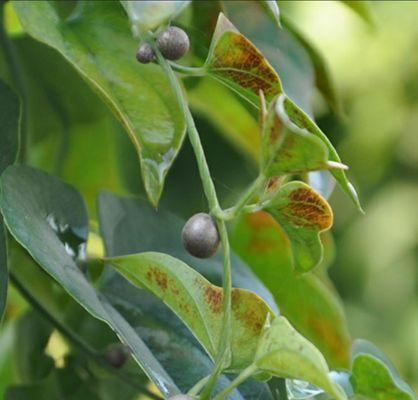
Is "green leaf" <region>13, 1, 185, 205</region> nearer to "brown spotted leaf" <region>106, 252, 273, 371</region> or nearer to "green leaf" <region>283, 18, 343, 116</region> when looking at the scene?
"brown spotted leaf" <region>106, 252, 273, 371</region>

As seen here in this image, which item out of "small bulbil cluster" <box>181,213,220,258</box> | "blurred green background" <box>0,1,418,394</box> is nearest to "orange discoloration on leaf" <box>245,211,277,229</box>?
"small bulbil cluster" <box>181,213,220,258</box>

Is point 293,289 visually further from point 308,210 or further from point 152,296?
point 308,210

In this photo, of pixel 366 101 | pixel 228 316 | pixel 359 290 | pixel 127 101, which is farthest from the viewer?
pixel 359 290

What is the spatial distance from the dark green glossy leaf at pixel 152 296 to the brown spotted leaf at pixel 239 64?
0.15 m

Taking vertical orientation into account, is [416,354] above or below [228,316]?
below

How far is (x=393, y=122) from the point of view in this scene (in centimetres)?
157

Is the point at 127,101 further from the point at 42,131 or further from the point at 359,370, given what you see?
the point at 42,131

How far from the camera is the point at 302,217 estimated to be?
0.46 meters

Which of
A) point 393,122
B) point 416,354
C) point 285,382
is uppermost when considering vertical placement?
point 285,382

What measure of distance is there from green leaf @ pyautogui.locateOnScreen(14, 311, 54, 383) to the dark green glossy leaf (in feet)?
0.36

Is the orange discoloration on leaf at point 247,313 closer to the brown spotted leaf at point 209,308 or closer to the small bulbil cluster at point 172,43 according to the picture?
the brown spotted leaf at point 209,308

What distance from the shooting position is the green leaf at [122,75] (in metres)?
0.53

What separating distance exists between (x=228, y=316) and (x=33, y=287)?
0.30m

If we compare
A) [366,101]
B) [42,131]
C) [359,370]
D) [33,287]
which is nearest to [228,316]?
[359,370]
